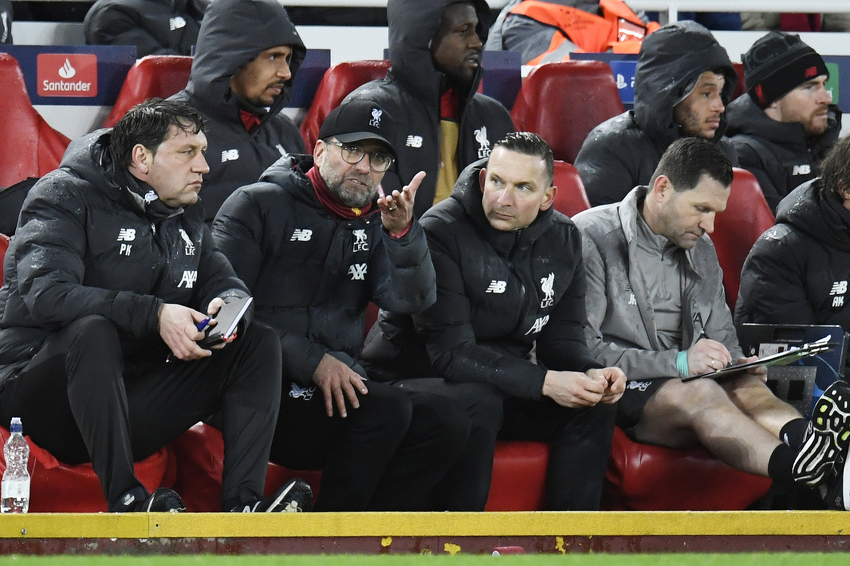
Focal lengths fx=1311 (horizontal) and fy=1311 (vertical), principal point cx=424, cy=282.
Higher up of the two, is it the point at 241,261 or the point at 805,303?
the point at 241,261

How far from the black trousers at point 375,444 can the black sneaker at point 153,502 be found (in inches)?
23.6

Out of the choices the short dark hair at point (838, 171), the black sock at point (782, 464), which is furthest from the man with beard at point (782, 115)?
the black sock at point (782, 464)

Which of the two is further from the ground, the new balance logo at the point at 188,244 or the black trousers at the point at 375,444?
the new balance logo at the point at 188,244

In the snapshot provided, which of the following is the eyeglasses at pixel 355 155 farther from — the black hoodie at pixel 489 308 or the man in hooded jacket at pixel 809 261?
the man in hooded jacket at pixel 809 261

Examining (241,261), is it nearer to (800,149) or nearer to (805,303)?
(805,303)

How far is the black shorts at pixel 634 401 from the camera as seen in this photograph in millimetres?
3842

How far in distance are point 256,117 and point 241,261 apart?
0.98m

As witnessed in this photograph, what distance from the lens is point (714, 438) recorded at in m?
3.69

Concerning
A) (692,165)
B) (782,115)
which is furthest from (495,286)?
(782,115)

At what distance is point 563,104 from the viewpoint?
504 centimetres

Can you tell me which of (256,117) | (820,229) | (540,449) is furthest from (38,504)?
(820,229)

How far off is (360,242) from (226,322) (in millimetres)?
633

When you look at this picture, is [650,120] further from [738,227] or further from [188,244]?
[188,244]

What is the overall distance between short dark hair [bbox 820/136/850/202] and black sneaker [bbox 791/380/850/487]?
1042 mm
